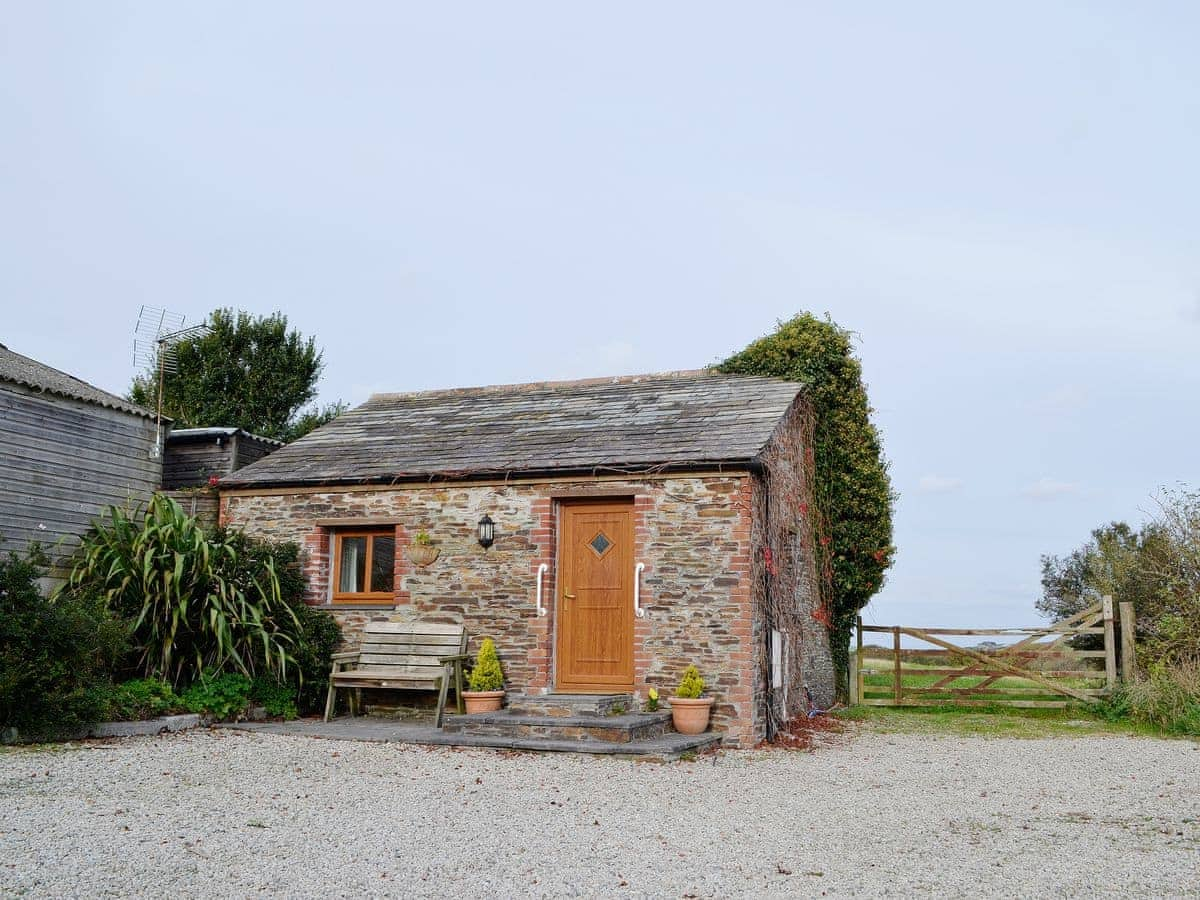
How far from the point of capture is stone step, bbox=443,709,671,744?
976 cm

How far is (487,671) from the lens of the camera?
1141cm

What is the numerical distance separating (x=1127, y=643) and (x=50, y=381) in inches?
620

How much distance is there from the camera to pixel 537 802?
7.39 m

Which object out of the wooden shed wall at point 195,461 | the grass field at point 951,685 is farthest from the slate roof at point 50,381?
the grass field at point 951,685

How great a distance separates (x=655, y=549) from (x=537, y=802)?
4183 millimetres

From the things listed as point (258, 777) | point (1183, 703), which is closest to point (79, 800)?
point (258, 777)

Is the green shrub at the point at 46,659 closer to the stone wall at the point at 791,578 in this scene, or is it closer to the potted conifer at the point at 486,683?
the potted conifer at the point at 486,683

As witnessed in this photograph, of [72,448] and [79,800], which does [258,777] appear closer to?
[79,800]

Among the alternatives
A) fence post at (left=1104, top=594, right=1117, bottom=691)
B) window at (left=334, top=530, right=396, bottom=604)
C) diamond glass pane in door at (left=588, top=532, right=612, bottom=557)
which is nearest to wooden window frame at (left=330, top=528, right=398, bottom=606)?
window at (left=334, top=530, right=396, bottom=604)

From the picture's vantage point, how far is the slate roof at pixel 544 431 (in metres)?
11.7

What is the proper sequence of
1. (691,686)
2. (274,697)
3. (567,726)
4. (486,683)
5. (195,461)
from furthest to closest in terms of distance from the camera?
1. (195,461)
2. (274,697)
3. (486,683)
4. (691,686)
5. (567,726)

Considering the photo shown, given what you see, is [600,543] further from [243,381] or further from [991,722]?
[243,381]

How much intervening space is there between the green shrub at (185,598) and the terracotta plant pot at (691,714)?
445 centimetres

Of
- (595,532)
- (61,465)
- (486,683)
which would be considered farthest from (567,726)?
(61,465)
